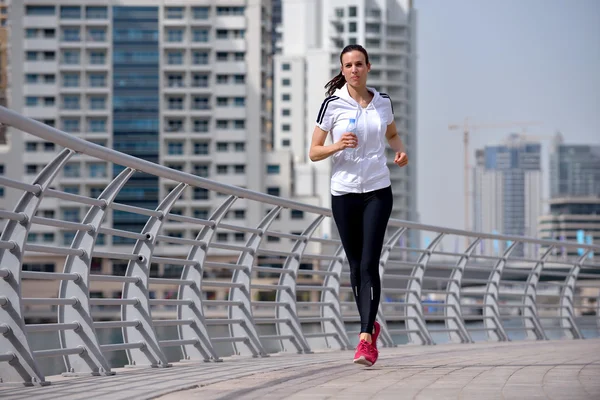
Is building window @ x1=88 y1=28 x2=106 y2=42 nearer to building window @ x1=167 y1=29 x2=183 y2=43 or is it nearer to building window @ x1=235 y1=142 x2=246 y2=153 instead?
building window @ x1=167 y1=29 x2=183 y2=43

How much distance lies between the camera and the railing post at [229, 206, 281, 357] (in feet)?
27.5

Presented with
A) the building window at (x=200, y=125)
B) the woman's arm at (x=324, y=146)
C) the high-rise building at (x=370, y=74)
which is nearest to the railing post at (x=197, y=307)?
the woman's arm at (x=324, y=146)

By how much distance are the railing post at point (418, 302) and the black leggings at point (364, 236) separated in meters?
4.36

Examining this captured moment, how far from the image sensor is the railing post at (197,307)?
25.0 ft

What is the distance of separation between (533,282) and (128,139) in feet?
274

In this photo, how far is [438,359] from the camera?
768 cm

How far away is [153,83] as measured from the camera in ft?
314

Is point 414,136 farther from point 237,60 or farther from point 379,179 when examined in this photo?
point 379,179

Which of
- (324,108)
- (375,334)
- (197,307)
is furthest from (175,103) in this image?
(375,334)

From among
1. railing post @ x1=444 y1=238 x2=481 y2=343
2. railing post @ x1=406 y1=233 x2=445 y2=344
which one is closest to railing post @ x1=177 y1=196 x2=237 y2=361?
railing post @ x1=406 y1=233 x2=445 y2=344

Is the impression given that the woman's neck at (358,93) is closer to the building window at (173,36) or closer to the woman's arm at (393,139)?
the woman's arm at (393,139)

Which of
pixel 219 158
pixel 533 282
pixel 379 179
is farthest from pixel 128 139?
pixel 379 179

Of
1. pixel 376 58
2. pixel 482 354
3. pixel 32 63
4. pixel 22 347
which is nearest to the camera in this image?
pixel 22 347

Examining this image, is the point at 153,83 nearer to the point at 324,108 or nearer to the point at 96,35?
the point at 96,35
